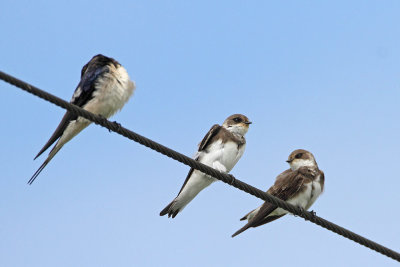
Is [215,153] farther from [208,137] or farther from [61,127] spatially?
[61,127]

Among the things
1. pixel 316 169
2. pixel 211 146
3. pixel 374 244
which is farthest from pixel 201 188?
pixel 374 244

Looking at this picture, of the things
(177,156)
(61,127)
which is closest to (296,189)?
(61,127)

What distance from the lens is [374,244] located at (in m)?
A: 4.91

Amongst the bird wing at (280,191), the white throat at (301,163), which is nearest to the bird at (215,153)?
the bird wing at (280,191)

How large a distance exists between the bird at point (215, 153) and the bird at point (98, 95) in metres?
0.92

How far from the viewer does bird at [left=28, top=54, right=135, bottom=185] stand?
20.7 ft

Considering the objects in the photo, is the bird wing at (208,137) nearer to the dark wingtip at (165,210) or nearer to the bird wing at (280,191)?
the dark wingtip at (165,210)

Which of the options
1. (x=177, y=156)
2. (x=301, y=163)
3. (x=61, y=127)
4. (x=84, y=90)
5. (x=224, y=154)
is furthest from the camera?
(x=301, y=163)

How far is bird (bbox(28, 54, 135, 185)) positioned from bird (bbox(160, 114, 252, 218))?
920 mm

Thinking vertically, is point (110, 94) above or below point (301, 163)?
below

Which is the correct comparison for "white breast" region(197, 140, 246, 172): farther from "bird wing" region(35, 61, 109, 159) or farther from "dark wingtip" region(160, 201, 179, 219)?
"bird wing" region(35, 61, 109, 159)

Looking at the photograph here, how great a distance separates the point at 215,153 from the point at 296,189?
854 millimetres

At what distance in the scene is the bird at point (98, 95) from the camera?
6.30 meters

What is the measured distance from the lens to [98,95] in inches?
249
